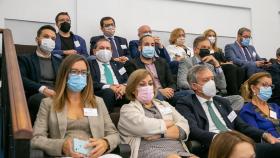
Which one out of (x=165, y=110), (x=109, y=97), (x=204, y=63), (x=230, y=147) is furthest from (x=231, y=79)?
(x=230, y=147)

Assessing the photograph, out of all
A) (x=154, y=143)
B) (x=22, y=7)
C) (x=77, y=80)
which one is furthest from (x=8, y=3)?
(x=154, y=143)

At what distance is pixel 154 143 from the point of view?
124 inches

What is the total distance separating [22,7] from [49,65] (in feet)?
6.77

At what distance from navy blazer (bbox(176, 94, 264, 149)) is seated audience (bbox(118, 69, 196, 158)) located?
0.11m

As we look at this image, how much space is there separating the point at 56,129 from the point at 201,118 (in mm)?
1297

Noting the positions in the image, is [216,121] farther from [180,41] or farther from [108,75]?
[180,41]

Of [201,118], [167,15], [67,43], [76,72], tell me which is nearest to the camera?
[76,72]

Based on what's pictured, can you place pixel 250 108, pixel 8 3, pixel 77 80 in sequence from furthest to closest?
1. pixel 8 3
2. pixel 250 108
3. pixel 77 80

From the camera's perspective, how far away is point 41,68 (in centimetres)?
426

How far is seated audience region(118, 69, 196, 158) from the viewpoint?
10.2 feet

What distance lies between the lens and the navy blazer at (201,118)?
3.38 meters

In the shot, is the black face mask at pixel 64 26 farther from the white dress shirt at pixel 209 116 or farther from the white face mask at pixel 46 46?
the white dress shirt at pixel 209 116

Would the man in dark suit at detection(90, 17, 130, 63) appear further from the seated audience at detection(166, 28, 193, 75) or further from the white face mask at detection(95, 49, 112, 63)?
the white face mask at detection(95, 49, 112, 63)

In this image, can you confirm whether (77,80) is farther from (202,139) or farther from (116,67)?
(116,67)
